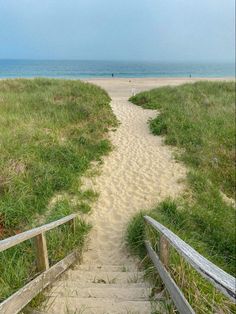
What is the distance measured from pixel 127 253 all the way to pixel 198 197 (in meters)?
3.22

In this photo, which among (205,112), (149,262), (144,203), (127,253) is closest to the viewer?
(149,262)

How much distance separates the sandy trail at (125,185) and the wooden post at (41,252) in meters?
1.61

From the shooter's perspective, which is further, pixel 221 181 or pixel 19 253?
pixel 221 181

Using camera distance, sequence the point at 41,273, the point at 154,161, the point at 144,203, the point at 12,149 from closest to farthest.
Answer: the point at 41,273
the point at 144,203
the point at 12,149
the point at 154,161

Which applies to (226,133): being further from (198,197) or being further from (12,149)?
(12,149)

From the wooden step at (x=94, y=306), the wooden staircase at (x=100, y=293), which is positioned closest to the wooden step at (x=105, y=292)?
the wooden staircase at (x=100, y=293)

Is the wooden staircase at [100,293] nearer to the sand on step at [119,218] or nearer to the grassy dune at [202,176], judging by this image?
the sand on step at [119,218]

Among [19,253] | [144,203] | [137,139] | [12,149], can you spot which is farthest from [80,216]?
Result: [137,139]

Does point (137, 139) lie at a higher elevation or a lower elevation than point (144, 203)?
higher

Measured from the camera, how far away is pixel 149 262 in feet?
17.1

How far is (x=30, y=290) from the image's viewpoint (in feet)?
12.3

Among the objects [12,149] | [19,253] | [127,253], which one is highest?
[12,149]

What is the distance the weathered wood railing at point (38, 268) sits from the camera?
3.29 m

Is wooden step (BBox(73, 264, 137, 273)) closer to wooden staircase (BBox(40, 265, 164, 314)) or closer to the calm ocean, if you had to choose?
wooden staircase (BBox(40, 265, 164, 314))
